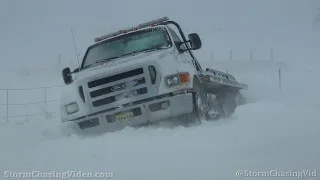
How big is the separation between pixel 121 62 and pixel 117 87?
1.89 ft

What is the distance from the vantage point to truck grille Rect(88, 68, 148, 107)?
5953 millimetres

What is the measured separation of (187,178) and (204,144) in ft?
4.18

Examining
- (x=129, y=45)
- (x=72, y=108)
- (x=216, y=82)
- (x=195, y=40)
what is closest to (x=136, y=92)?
(x=72, y=108)

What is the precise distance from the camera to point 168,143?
4.91 meters

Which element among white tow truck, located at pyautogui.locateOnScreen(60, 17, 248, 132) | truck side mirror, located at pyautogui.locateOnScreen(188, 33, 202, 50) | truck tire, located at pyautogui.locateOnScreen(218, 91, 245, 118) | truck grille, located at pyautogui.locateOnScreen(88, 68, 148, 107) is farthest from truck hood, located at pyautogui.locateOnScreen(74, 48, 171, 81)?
truck tire, located at pyautogui.locateOnScreen(218, 91, 245, 118)

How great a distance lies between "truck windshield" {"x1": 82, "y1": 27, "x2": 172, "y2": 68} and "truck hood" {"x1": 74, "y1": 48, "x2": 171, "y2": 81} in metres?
0.35

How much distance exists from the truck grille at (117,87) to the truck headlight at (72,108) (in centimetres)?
33

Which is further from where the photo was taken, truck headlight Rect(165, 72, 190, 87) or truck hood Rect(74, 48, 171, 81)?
truck hood Rect(74, 48, 171, 81)

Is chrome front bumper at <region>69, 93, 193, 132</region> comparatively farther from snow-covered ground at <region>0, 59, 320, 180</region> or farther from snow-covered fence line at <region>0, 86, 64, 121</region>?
snow-covered fence line at <region>0, 86, 64, 121</region>

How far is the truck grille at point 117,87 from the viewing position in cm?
595

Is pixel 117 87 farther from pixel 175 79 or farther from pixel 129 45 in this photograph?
pixel 129 45

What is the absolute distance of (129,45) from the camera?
7.35 metres

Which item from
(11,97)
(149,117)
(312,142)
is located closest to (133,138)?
(149,117)

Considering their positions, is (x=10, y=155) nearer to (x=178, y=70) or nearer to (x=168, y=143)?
(x=168, y=143)
